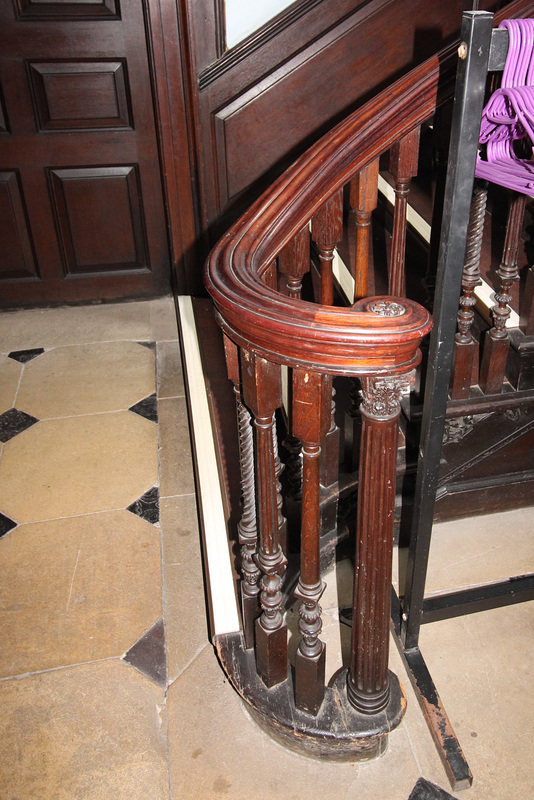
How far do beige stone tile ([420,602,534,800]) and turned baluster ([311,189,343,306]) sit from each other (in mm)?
905

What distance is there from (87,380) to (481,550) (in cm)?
166

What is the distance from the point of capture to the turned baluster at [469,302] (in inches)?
55.1

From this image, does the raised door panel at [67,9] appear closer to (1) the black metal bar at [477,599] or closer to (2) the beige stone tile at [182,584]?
(2) the beige stone tile at [182,584]

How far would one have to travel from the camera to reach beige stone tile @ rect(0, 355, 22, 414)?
8.27ft

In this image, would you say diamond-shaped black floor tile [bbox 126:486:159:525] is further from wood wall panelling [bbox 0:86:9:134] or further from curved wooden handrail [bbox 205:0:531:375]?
wood wall panelling [bbox 0:86:9:134]

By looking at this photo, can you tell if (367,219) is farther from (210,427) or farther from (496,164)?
(210,427)

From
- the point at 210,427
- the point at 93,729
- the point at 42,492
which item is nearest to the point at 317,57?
the point at 210,427

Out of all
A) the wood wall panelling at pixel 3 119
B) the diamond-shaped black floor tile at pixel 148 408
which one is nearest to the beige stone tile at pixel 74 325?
the diamond-shaped black floor tile at pixel 148 408

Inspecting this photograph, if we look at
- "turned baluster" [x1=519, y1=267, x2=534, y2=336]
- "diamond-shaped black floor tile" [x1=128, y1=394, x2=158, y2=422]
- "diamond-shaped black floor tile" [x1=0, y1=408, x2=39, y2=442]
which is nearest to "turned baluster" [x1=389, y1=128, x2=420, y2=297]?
"turned baluster" [x1=519, y1=267, x2=534, y2=336]

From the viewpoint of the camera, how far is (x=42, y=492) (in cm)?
207

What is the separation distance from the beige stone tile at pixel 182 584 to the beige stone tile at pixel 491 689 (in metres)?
0.57

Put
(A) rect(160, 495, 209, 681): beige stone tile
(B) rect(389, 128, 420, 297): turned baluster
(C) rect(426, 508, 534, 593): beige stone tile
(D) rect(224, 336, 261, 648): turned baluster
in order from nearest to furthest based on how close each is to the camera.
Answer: (D) rect(224, 336, 261, 648): turned baluster < (B) rect(389, 128, 420, 297): turned baluster < (A) rect(160, 495, 209, 681): beige stone tile < (C) rect(426, 508, 534, 593): beige stone tile

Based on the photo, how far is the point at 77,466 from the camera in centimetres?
218

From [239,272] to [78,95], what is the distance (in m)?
2.31
